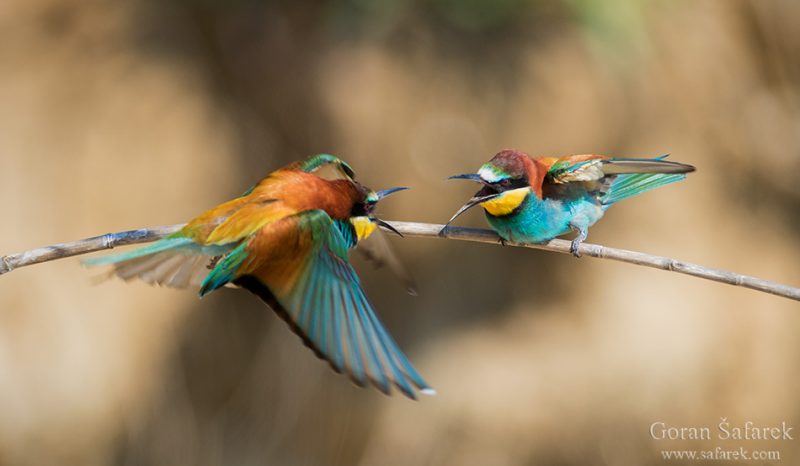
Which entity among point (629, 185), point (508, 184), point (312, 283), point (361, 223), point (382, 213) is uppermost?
point (382, 213)

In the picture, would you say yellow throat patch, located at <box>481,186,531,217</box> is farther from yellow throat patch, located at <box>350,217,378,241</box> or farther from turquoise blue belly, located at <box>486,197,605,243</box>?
yellow throat patch, located at <box>350,217,378,241</box>

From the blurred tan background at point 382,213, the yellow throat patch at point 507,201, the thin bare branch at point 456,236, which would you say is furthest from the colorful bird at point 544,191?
the blurred tan background at point 382,213

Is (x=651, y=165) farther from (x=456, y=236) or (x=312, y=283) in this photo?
(x=312, y=283)

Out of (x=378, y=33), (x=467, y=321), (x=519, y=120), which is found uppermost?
(x=378, y=33)

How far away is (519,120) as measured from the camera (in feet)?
9.34

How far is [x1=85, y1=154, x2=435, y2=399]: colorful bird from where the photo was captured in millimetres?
1300

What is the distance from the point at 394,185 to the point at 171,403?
0.99 meters

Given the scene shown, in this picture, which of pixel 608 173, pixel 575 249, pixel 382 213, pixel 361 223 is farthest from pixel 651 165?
pixel 382 213

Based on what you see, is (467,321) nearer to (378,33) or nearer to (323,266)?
(378,33)

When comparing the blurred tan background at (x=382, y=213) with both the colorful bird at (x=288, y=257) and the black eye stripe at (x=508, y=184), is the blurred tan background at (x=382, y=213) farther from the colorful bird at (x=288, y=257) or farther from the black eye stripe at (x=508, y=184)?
the colorful bird at (x=288, y=257)

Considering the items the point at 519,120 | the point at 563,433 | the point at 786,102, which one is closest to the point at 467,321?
the point at 563,433

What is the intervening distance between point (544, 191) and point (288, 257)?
538 mm

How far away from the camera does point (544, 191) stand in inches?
65.4

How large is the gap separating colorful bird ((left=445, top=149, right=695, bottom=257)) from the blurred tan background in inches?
42.3
